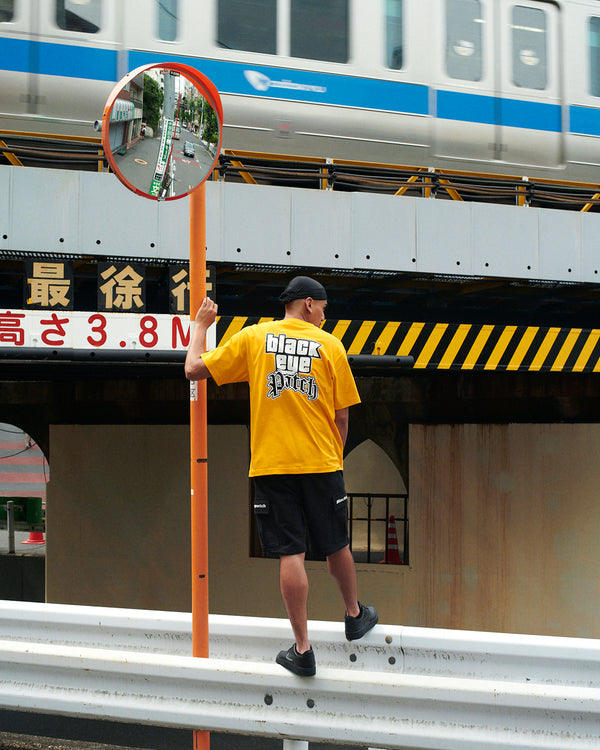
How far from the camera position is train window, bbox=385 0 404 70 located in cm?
885

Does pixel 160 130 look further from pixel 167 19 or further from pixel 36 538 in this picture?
pixel 36 538

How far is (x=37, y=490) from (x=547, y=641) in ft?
75.6

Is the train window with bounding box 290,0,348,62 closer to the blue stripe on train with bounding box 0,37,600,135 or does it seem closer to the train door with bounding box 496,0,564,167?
the blue stripe on train with bounding box 0,37,600,135

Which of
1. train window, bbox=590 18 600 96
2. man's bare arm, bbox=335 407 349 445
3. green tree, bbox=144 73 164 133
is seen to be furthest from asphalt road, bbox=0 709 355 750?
train window, bbox=590 18 600 96

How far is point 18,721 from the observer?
745cm

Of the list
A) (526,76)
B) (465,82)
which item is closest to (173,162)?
(465,82)

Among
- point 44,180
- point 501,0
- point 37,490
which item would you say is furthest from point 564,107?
point 37,490

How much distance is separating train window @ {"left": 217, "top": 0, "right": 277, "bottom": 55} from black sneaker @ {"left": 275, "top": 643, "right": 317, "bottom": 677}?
6948mm

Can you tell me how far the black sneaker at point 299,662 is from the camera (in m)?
2.96

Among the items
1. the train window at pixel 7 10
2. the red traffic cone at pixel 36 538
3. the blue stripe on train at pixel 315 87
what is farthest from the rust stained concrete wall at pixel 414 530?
the red traffic cone at pixel 36 538

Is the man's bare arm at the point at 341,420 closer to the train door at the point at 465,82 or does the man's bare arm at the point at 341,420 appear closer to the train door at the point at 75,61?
the train door at the point at 75,61

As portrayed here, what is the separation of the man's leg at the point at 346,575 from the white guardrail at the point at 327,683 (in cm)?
14

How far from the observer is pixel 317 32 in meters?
8.60

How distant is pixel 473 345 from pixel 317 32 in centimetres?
414
